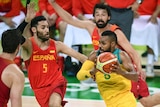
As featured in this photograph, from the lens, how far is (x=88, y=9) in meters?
9.02

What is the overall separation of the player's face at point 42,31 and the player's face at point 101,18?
646 mm

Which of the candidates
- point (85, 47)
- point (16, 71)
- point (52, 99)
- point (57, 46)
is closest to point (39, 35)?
point (57, 46)

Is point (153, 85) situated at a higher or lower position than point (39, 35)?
lower

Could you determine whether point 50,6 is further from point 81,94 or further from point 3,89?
point 3,89

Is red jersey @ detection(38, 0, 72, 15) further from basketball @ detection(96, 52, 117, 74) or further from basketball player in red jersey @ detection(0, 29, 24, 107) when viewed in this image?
basketball player in red jersey @ detection(0, 29, 24, 107)

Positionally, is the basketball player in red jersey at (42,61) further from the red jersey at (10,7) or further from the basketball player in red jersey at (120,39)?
the red jersey at (10,7)

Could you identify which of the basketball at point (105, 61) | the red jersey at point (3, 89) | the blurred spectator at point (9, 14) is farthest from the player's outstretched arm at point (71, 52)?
the blurred spectator at point (9, 14)

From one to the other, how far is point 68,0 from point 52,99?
3.63 metres

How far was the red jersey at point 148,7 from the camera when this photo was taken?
350 inches

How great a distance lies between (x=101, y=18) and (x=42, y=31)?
0.76 metres

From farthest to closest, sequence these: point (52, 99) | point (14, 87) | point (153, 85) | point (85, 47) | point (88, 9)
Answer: point (85, 47)
point (88, 9)
point (153, 85)
point (52, 99)
point (14, 87)

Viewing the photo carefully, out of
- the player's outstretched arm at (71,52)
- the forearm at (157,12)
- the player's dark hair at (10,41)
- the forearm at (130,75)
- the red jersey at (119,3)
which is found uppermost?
the player's dark hair at (10,41)

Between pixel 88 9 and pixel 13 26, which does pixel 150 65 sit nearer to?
pixel 88 9

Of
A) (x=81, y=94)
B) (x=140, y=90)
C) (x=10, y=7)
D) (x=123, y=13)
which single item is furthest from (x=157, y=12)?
(x=140, y=90)
